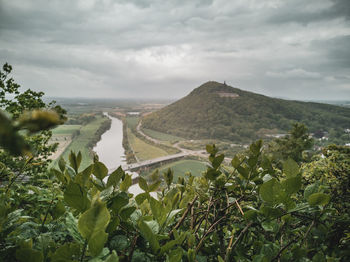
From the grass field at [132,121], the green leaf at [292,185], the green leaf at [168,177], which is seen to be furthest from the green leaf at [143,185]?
the grass field at [132,121]

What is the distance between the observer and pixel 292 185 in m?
0.65

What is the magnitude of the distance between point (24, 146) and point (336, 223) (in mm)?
1146

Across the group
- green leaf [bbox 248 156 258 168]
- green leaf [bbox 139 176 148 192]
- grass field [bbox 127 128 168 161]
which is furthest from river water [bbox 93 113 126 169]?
green leaf [bbox 248 156 258 168]

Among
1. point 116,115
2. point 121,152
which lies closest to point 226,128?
point 121,152

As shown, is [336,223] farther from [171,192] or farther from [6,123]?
[6,123]

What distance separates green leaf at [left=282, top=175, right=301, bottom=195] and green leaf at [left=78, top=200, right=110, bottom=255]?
56 cm

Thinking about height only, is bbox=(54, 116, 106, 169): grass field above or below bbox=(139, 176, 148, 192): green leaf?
below

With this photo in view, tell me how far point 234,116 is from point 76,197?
82828 mm

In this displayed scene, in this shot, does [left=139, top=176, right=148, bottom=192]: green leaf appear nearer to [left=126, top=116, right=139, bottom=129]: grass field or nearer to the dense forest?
the dense forest

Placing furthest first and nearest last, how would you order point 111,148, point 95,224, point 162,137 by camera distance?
point 162,137 → point 111,148 → point 95,224

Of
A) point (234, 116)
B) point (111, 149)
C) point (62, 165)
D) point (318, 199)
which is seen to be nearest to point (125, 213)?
point (62, 165)

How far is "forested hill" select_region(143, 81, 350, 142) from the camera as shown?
74.9 meters

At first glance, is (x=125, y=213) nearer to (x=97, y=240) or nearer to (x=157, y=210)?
(x=157, y=210)

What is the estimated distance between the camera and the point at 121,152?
50.4m
